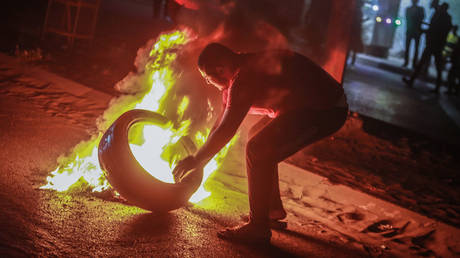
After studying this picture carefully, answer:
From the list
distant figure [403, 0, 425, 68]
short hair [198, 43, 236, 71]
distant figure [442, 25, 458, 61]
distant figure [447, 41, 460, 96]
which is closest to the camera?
short hair [198, 43, 236, 71]

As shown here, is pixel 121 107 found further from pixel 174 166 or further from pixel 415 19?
pixel 415 19

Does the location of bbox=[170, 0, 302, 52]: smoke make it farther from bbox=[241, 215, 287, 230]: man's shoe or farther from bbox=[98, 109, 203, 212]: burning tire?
bbox=[241, 215, 287, 230]: man's shoe

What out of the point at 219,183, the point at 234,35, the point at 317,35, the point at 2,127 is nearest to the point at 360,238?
the point at 219,183

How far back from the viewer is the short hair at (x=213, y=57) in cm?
339

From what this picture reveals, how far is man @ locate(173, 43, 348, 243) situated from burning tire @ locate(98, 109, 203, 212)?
31 centimetres

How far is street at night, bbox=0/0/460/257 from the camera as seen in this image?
11.2 ft

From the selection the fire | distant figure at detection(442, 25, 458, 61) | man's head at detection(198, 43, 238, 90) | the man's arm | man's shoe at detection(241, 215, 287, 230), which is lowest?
man's shoe at detection(241, 215, 287, 230)

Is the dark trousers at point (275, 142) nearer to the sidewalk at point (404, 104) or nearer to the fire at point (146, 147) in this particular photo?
the fire at point (146, 147)

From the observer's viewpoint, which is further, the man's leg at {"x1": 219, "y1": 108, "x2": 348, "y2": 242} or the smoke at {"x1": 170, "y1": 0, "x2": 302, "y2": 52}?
the smoke at {"x1": 170, "y1": 0, "x2": 302, "y2": 52}

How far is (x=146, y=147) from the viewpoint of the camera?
4.50m

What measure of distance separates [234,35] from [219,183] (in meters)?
6.52

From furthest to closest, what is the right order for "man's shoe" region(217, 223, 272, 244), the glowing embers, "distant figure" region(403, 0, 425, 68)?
1. "distant figure" region(403, 0, 425, 68)
2. the glowing embers
3. "man's shoe" region(217, 223, 272, 244)

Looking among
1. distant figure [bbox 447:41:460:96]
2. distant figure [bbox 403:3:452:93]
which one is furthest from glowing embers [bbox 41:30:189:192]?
distant figure [bbox 447:41:460:96]

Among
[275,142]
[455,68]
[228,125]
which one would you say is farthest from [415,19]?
[228,125]
